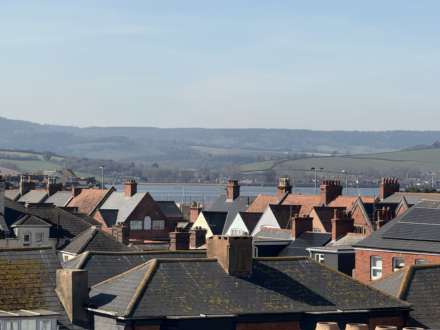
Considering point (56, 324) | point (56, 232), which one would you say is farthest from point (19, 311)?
point (56, 232)

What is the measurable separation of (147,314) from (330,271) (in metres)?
9.24

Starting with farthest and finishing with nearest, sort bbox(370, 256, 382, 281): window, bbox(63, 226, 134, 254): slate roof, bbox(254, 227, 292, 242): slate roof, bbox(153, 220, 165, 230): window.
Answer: bbox(153, 220, 165, 230): window → bbox(254, 227, 292, 242): slate roof → bbox(370, 256, 382, 281): window → bbox(63, 226, 134, 254): slate roof

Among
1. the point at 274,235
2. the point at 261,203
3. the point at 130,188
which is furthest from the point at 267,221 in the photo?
the point at 130,188

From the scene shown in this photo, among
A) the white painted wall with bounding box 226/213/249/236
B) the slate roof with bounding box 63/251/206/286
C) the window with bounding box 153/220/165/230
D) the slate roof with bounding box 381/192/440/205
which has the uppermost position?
the slate roof with bounding box 381/192/440/205

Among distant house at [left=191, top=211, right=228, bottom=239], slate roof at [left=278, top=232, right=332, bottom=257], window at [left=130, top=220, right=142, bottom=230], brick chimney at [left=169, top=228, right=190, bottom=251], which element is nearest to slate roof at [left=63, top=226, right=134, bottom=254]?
brick chimney at [left=169, top=228, right=190, bottom=251]

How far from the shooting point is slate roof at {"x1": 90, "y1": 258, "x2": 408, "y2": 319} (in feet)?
139

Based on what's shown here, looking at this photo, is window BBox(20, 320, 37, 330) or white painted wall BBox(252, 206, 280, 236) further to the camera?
white painted wall BBox(252, 206, 280, 236)

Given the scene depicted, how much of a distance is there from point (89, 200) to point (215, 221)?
65.1ft

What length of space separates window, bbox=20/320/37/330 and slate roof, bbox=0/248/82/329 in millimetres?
1961

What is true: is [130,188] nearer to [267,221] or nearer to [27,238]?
[267,221]

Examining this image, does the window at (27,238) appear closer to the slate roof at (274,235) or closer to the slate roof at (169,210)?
the slate roof at (274,235)

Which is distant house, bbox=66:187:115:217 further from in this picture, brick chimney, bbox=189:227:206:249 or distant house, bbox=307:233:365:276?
distant house, bbox=307:233:365:276

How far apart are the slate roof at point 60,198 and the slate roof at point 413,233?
212 ft

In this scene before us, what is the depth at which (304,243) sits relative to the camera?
264 ft
